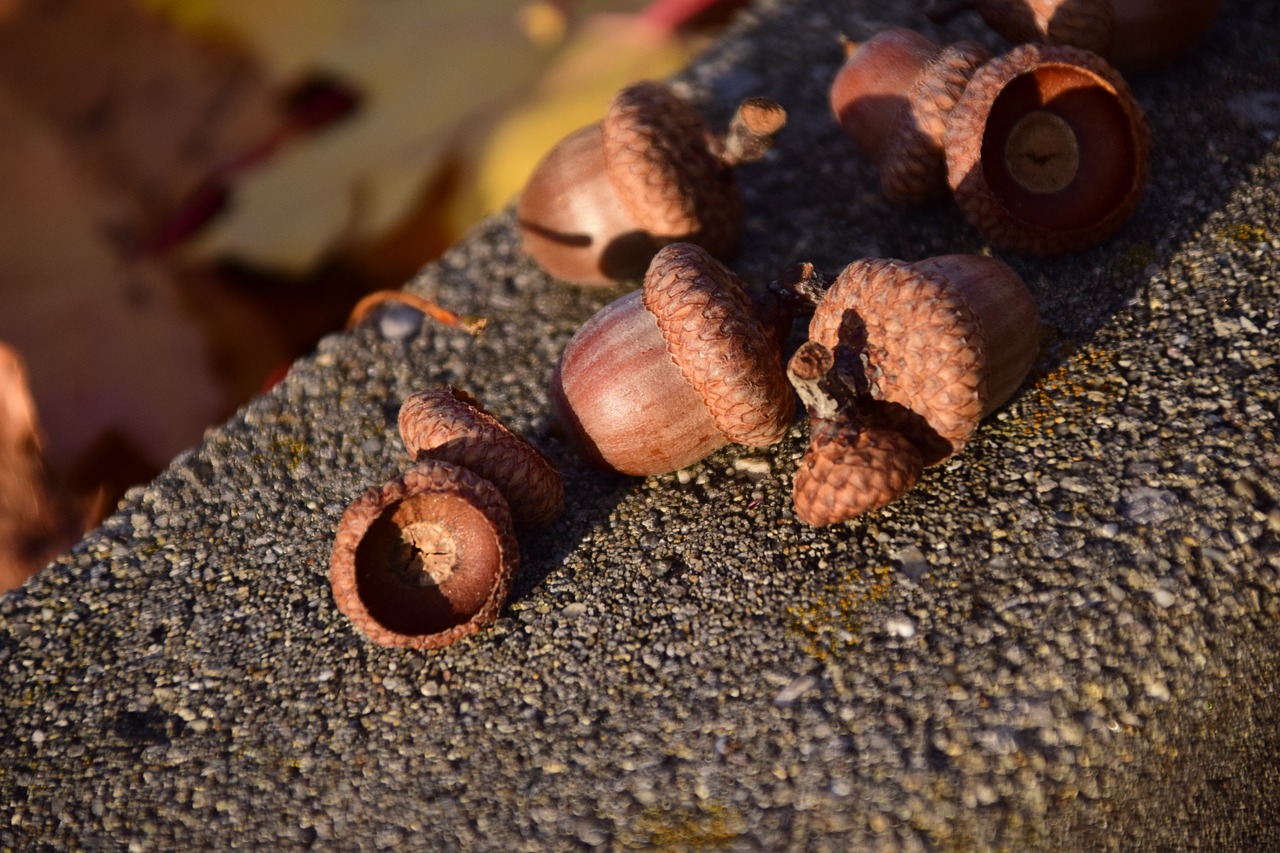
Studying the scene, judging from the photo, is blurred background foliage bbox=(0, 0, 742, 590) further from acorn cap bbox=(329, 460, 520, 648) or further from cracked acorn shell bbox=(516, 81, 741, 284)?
acorn cap bbox=(329, 460, 520, 648)

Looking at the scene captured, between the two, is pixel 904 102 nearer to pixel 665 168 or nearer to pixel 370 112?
pixel 665 168

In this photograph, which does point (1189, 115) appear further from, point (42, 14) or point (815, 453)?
point (42, 14)

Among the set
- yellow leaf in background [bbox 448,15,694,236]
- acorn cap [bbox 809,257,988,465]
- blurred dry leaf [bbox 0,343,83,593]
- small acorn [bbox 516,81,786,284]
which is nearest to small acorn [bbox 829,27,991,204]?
Answer: small acorn [bbox 516,81,786,284]

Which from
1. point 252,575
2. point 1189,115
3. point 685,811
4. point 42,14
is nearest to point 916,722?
point 685,811

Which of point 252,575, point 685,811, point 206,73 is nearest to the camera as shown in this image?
point 685,811

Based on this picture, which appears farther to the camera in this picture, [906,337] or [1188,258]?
[1188,258]

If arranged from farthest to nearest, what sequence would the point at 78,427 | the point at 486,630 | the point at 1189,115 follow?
the point at 78,427
the point at 1189,115
the point at 486,630
